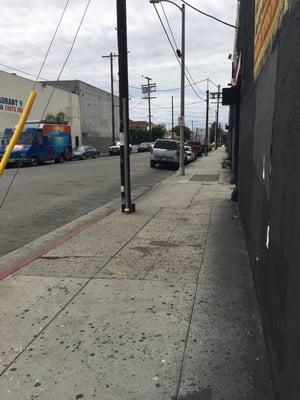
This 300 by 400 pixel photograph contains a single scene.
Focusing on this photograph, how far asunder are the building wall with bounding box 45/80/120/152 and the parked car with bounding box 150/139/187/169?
31.2 metres

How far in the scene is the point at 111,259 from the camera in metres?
6.71

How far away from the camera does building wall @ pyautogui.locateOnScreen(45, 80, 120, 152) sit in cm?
5959

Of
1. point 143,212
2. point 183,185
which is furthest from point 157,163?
point 143,212

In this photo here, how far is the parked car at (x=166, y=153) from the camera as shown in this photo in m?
28.3

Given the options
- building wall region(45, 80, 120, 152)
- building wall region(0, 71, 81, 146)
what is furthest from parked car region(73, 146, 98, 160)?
building wall region(45, 80, 120, 152)

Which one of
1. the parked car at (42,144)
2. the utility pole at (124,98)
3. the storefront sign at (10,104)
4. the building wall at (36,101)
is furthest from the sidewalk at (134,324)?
the storefront sign at (10,104)

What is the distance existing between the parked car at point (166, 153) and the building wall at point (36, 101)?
14.3 metres

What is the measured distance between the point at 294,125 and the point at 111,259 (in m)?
4.38

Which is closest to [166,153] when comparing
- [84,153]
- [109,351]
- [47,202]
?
[47,202]

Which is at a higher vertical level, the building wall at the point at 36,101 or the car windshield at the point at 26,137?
the building wall at the point at 36,101

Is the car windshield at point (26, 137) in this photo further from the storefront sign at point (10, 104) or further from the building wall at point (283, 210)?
the building wall at point (283, 210)

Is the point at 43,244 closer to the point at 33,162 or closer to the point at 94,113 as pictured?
the point at 33,162

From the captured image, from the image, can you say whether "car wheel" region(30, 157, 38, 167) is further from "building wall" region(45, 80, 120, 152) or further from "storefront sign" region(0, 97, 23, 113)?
"building wall" region(45, 80, 120, 152)

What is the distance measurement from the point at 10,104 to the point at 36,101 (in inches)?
239
